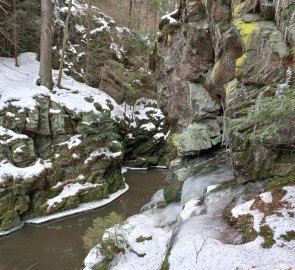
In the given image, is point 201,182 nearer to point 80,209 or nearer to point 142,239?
point 142,239

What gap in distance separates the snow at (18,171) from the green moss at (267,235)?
906cm

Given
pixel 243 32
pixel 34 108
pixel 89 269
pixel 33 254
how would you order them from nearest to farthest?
1. pixel 89 269
2. pixel 243 32
3. pixel 33 254
4. pixel 34 108

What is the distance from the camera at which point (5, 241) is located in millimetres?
10008

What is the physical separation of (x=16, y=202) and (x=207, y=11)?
9.16 m

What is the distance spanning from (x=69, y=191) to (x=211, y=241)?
886 centimetres

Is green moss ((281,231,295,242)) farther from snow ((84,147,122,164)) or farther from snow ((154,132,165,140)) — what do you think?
snow ((154,132,165,140))

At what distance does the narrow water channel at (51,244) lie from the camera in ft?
29.0

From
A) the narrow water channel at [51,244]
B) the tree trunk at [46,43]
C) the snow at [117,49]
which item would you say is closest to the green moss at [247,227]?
the narrow water channel at [51,244]

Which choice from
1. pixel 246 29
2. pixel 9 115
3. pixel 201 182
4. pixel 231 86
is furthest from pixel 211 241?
pixel 9 115

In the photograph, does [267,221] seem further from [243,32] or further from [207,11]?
[207,11]

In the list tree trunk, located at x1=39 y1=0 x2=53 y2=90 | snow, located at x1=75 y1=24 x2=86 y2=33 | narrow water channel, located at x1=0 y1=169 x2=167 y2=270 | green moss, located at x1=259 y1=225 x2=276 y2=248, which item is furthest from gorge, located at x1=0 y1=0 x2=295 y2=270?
tree trunk, located at x1=39 y1=0 x2=53 y2=90

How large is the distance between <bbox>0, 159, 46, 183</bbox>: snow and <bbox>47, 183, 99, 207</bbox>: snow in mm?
1273

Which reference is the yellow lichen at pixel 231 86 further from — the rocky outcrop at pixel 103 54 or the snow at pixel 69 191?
the rocky outcrop at pixel 103 54

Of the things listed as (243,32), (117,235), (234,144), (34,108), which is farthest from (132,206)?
(243,32)
